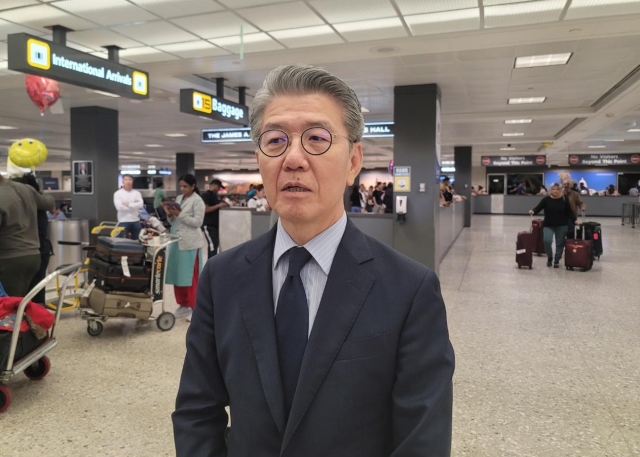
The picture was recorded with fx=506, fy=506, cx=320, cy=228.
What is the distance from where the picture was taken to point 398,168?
27.9 feet

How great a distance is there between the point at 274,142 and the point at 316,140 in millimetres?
88

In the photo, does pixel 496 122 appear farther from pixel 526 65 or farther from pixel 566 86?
pixel 526 65

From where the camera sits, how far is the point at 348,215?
688cm

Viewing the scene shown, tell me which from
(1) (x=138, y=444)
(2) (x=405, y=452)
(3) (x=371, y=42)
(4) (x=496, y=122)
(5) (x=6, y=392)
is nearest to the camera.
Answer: (2) (x=405, y=452)

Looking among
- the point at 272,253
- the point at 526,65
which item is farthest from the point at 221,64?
the point at 272,253

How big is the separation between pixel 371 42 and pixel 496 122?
7.80 metres

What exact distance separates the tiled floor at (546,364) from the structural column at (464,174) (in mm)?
11052

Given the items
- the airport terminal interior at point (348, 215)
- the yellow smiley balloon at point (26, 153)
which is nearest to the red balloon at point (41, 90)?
the airport terminal interior at point (348, 215)

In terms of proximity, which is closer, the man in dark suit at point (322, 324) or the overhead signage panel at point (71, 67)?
the man in dark suit at point (322, 324)

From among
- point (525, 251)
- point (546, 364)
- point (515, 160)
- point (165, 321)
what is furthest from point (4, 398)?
point (515, 160)

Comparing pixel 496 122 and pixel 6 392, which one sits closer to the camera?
pixel 6 392

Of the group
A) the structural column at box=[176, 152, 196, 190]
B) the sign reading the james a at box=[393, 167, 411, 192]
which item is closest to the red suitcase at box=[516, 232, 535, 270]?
the sign reading the james a at box=[393, 167, 411, 192]

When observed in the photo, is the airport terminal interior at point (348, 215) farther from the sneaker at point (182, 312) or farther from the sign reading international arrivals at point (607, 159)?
the sign reading international arrivals at point (607, 159)

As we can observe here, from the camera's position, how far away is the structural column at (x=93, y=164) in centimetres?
1016
